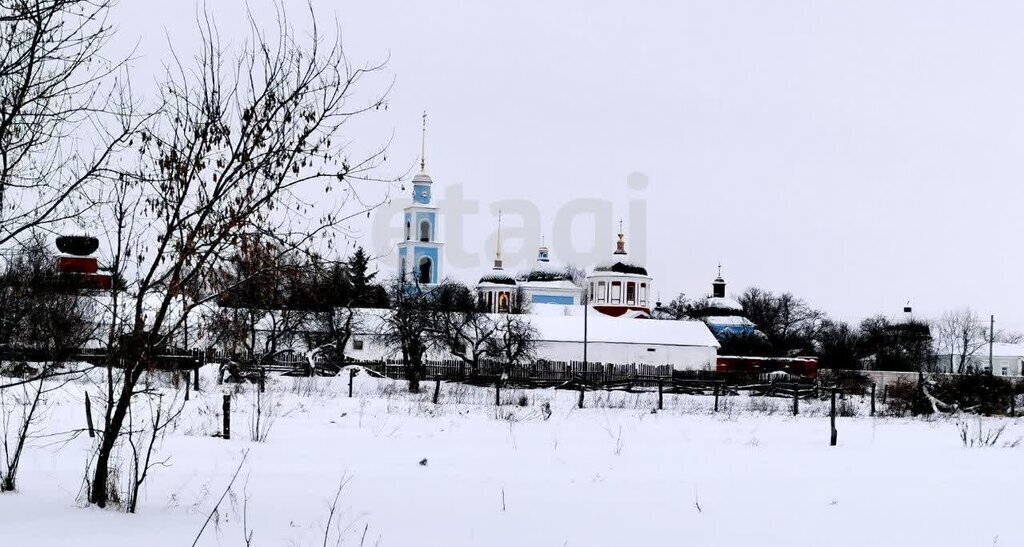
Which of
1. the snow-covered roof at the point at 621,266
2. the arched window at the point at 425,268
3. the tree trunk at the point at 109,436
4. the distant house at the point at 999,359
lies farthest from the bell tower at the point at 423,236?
the tree trunk at the point at 109,436

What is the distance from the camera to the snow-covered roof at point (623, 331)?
54.8 m

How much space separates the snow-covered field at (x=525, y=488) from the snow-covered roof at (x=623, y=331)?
34.6 m

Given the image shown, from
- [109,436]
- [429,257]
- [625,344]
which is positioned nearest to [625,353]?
[625,344]

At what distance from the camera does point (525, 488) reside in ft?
35.7

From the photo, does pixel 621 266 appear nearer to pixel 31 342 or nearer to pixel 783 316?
pixel 783 316

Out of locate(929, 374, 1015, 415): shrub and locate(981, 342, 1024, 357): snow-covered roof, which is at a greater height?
locate(981, 342, 1024, 357): snow-covered roof

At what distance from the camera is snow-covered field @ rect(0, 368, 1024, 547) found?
8.21 m

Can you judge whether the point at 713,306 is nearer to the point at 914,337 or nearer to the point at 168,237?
the point at 914,337

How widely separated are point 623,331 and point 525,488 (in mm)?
45898

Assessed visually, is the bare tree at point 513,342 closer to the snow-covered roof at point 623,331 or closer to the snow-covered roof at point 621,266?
the snow-covered roof at point 623,331

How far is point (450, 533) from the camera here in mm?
8367

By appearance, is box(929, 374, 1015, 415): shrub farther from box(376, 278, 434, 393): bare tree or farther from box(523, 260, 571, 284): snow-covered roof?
box(523, 260, 571, 284): snow-covered roof

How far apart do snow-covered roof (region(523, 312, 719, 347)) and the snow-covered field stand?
114ft

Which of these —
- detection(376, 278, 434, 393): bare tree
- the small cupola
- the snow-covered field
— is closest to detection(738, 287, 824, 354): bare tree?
the small cupola
